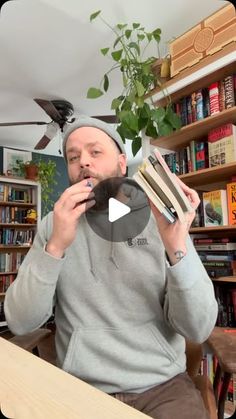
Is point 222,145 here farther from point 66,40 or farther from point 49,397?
point 49,397

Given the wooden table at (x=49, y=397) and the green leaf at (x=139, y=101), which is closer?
the wooden table at (x=49, y=397)

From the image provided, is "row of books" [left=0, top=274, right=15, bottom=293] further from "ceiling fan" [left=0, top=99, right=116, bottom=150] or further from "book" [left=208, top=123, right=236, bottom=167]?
"book" [left=208, top=123, right=236, bottom=167]

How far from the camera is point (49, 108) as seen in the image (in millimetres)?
2328

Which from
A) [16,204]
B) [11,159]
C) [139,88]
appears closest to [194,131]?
[139,88]

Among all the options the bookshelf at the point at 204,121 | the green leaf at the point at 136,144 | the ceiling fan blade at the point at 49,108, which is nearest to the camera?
the green leaf at the point at 136,144

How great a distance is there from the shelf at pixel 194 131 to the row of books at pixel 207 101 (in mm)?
34

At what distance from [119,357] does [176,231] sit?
0.32 m

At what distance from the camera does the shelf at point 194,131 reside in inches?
57.8

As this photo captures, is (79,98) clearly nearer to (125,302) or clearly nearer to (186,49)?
(186,49)

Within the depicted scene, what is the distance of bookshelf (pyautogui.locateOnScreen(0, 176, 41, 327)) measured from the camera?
368 cm

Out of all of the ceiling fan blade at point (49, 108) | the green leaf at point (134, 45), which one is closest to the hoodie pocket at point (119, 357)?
the green leaf at point (134, 45)

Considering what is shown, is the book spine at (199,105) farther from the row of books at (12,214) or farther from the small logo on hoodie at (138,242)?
the row of books at (12,214)

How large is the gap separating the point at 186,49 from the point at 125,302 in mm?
1369

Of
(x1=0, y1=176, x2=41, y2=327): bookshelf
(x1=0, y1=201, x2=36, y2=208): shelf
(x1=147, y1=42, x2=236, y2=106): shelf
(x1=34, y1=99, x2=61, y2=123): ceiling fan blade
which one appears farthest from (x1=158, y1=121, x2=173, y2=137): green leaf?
(x1=0, y1=201, x2=36, y2=208): shelf
